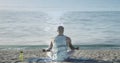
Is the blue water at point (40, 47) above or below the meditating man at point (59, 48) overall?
below

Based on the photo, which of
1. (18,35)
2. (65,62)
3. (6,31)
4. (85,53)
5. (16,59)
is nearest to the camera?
(65,62)

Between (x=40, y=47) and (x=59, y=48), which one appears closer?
(x=59, y=48)

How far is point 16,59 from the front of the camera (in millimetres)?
17422

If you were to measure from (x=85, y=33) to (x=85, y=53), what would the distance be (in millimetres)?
10638

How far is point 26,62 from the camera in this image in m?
16.3

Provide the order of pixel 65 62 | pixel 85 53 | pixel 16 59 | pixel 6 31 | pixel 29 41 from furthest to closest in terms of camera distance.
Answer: pixel 6 31, pixel 29 41, pixel 85 53, pixel 16 59, pixel 65 62

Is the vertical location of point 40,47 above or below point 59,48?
below

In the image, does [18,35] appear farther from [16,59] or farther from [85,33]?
[16,59]

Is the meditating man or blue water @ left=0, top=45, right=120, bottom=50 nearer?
the meditating man

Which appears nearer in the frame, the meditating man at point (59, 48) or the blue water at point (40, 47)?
the meditating man at point (59, 48)

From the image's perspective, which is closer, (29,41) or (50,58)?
(50,58)

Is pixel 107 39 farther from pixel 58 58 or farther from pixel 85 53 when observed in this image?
pixel 58 58

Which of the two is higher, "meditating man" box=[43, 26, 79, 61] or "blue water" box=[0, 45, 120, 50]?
"meditating man" box=[43, 26, 79, 61]

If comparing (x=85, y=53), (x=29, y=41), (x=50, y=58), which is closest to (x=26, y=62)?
(x=50, y=58)
